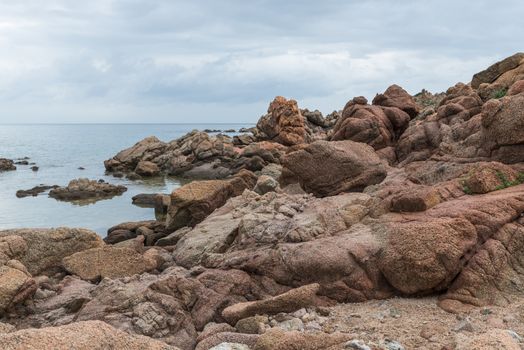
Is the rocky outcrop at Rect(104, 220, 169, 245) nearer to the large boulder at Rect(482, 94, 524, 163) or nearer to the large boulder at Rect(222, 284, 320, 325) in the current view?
the large boulder at Rect(222, 284, 320, 325)

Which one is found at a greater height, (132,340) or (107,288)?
(132,340)

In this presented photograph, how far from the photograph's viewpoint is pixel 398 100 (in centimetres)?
3456

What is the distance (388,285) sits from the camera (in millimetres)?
12555

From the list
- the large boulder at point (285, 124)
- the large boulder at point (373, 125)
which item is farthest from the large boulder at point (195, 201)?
the large boulder at point (285, 124)

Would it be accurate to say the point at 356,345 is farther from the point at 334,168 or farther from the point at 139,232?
the point at 139,232

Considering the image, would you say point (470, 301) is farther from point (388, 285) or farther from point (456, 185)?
point (456, 185)

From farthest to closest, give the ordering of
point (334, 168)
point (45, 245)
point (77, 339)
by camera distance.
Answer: point (334, 168)
point (45, 245)
point (77, 339)

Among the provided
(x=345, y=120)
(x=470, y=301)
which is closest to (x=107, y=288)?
(x=470, y=301)

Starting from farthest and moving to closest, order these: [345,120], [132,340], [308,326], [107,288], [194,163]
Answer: [194,163], [345,120], [107,288], [308,326], [132,340]

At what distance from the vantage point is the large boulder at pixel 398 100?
34.2m

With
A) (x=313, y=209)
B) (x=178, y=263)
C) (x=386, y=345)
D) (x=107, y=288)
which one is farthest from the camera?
(x=178, y=263)

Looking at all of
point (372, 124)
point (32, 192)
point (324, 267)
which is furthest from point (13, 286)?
point (32, 192)

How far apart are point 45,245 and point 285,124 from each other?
172 feet

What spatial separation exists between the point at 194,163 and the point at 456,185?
55.4m
